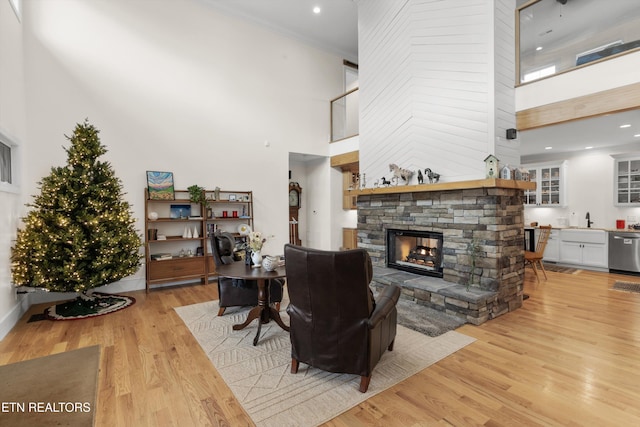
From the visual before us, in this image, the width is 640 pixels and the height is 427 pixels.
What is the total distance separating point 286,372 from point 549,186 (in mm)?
8118

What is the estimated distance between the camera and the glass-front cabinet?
6281 mm

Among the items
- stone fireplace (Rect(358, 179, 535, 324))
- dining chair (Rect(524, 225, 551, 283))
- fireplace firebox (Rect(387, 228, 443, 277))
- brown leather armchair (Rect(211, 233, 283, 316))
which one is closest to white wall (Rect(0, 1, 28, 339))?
brown leather armchair (Rect(211, 233, 283, 316))

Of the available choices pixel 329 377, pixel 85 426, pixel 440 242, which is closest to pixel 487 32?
pixel 440 242

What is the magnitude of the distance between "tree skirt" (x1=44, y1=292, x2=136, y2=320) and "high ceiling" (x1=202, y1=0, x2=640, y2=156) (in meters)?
5.54

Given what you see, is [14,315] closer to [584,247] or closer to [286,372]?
[286,372]

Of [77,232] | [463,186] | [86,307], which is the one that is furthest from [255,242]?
[463,186]

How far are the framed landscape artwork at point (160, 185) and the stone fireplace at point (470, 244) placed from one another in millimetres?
3834

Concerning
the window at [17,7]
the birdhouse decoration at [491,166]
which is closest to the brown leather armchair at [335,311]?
the birdhouse decoration at [491,166]

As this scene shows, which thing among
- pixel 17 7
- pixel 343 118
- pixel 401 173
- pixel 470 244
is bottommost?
pixel 470 244

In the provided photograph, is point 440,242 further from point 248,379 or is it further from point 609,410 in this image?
point 248,379

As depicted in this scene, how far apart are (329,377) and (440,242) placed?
2.79 metres

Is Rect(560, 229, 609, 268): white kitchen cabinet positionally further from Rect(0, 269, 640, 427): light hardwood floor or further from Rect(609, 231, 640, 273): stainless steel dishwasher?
Rect(0, 269, 640, 427): light hardwood floor

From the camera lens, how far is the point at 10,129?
12.2 ft

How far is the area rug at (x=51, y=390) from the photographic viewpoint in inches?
78.5
